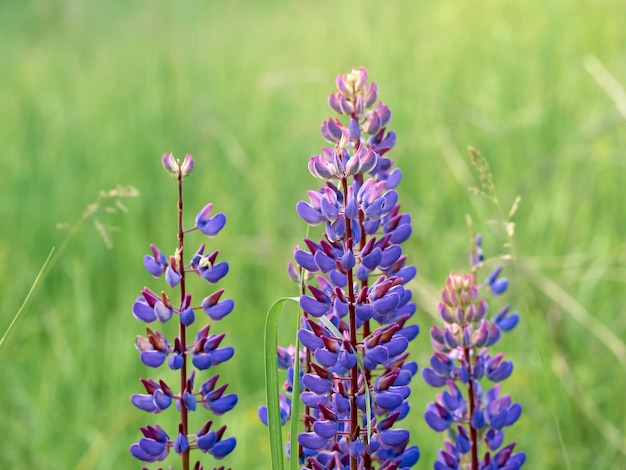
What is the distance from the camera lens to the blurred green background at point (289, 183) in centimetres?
288

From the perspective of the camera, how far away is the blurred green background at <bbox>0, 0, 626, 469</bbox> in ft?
9.45

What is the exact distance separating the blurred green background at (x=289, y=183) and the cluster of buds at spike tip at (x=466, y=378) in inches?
22.6

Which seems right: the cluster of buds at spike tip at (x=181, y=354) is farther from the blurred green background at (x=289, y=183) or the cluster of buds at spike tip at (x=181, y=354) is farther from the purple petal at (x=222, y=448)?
the blurred green background at (x=289, y=183)

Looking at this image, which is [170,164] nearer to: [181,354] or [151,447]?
[181,354]

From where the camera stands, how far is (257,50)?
6.94m

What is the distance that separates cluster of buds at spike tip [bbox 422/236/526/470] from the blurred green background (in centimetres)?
57

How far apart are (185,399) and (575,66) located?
445 cm

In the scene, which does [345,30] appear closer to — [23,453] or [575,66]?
[575,66]

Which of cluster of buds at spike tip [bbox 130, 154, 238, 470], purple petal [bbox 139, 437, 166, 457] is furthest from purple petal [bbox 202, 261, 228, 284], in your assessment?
purple petal [bbox 139, 437, 166, 457]

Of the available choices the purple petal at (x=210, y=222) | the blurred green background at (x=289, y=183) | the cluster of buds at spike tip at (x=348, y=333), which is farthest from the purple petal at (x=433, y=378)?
the blurred green background at (x=289, y=183)

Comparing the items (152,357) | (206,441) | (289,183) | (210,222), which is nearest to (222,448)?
(206,441)

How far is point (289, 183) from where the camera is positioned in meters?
4.82

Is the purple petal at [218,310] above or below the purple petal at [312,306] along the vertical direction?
above

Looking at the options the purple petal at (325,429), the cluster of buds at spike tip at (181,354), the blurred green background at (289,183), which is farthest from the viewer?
the blurred green background at (289,183)
